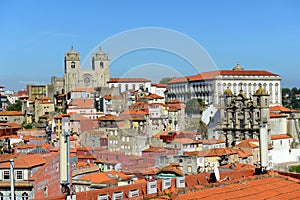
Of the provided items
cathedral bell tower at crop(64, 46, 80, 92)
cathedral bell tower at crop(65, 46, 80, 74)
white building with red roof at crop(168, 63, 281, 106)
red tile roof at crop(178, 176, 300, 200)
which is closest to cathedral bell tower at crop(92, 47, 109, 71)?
red tile roof at crop(178, 176, 300, 200)

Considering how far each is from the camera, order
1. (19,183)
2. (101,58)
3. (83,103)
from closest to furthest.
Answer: (19,183) → (101,58) → (83,103)

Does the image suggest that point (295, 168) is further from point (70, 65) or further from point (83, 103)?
point (70, 65)

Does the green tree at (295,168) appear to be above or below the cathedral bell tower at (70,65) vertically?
below

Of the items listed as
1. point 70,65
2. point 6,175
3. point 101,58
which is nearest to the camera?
Answer: point 6,175

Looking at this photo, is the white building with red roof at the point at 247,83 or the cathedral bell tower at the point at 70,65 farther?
the cathedral bell tower at the point at 70,65

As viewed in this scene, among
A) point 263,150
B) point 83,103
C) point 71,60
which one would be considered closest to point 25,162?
point 263,150

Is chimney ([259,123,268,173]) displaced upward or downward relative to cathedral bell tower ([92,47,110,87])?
downward

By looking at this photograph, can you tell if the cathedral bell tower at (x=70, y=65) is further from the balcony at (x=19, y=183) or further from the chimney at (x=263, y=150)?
the chimney at (x=263, y=150)

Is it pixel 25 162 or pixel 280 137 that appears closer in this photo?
pixel 25 162

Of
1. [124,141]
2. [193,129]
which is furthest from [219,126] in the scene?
[124,141]

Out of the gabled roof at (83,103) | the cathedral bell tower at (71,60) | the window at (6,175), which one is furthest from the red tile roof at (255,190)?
the cathedral bell tower at (71,60)

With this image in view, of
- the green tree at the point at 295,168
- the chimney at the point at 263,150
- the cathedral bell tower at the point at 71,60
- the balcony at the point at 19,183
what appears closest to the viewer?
the chimney at the point at 263,150

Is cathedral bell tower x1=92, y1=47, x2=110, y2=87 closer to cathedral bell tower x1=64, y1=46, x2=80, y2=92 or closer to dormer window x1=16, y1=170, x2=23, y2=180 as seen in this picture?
dormer window x1=16, y1=170, x2=23, y2=180

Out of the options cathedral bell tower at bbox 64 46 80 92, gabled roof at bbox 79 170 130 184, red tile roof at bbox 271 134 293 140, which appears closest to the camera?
gabled roof at bbox 79 170 130 184
